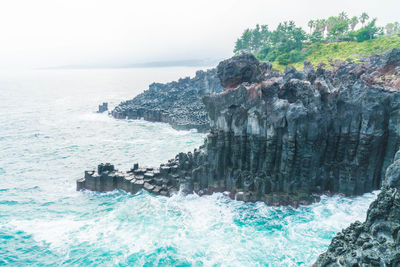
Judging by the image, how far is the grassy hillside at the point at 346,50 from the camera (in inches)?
2477

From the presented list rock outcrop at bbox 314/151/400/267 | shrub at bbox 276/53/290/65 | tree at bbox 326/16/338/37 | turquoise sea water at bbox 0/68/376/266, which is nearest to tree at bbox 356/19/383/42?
tree at bbox 326/16/338/37

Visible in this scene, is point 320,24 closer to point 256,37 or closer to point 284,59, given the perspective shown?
point 256,37

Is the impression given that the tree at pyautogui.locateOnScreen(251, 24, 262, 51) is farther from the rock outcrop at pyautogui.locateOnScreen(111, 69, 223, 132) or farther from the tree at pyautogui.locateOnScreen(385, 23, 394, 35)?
the tree at pyautogui.locateOnScreen(385, 23, 394, 35)

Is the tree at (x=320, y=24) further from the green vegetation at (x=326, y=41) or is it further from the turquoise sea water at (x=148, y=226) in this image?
the turquoise sea water at (x=148, y=226)

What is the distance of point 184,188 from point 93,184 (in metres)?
8.44

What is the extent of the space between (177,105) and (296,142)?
4174 centimetres

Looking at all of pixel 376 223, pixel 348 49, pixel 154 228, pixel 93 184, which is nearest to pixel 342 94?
pixel 376 223

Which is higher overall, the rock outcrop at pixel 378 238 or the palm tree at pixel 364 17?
the palm tree at pixel 364 17

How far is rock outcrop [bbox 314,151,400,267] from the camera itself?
27.9ft

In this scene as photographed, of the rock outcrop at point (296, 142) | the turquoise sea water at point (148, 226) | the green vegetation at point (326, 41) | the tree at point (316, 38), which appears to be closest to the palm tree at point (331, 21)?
the green vegetation at point (326, 41)

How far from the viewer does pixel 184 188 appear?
70.8 ft

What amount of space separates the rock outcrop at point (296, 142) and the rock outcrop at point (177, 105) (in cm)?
2195

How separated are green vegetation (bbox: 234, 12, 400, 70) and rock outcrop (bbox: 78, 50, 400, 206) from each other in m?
39.9

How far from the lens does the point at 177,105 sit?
58500 millimetres
